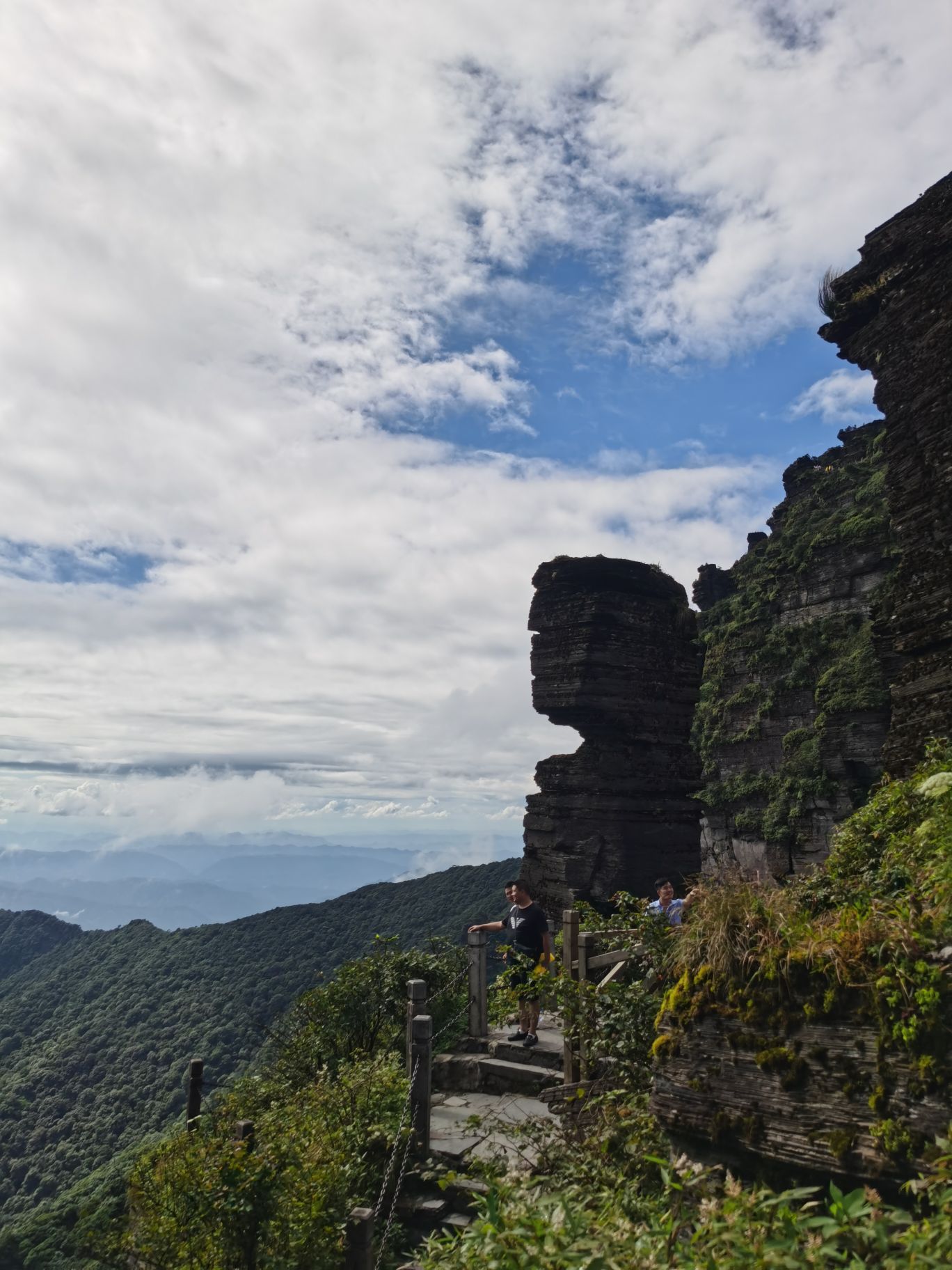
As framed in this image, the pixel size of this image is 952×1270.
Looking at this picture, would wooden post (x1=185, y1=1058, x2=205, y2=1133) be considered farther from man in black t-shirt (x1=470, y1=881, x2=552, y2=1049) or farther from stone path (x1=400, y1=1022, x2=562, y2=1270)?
man in black t-shirt (x1=470, y1=881, x2=552, y2=1049)

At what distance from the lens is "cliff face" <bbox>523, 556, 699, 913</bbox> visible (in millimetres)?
20641

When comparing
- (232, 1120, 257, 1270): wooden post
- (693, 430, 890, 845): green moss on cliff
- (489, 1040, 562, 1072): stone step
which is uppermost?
(693, 430, 890, 845): green moss on cliff

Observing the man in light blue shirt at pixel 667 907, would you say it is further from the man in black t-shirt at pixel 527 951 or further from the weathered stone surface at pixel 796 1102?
the weathered stone surface at pixel 796 1102

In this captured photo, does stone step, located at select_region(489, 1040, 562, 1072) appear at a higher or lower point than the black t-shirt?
lower

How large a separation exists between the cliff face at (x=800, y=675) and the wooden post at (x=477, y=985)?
90.1 feet

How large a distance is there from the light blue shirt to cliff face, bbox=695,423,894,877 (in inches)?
1062

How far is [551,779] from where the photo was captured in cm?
2170

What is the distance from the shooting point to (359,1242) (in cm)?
589

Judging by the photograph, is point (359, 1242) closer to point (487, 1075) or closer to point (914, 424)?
point (487, 1075)

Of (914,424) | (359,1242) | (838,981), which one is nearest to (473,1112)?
(359,1242)

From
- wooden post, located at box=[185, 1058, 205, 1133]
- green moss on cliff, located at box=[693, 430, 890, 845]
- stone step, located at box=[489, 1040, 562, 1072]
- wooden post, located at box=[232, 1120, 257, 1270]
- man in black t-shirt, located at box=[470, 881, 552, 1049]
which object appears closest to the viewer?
wooden post, located at box=[232, 1120, 257, 1270]

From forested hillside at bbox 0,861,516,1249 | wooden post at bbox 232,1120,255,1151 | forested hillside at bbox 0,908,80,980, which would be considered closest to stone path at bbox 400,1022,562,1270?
wooden post at bbox 232,1120,255,1151

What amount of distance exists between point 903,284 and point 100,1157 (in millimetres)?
59857

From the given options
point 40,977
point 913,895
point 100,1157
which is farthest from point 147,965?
point 913,895
